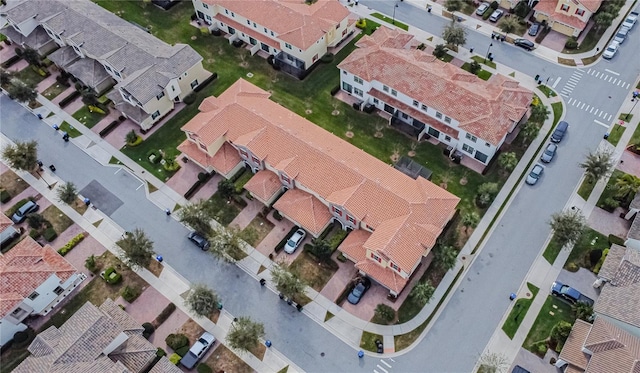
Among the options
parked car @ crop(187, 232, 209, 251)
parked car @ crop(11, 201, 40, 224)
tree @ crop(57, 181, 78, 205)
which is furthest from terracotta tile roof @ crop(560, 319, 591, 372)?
parked car @ crop(11, 201, 40, 224)

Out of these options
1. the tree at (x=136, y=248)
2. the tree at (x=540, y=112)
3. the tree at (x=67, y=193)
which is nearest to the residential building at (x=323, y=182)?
the tree at (x=136, y=248)

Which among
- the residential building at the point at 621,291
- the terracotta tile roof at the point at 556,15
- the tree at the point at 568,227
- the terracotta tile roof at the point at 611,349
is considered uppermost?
the terracotta tile roof at the point at 556,15

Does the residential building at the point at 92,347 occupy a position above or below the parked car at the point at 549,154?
below

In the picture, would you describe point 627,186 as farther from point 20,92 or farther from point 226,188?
point 20,92

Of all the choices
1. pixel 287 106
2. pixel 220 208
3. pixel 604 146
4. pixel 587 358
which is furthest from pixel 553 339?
pixel 287 106

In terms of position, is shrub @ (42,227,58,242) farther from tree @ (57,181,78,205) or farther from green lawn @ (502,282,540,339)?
green lawn @ (502,282,540,339)

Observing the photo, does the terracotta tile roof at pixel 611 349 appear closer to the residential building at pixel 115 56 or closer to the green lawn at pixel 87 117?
the residential building at pixel 115 56
